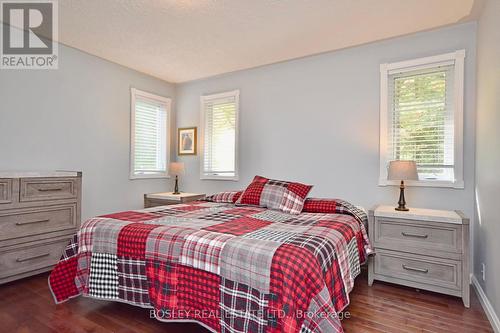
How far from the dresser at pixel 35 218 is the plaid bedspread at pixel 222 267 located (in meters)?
0.81

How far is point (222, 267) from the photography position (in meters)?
1.61

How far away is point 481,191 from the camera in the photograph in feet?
7.97

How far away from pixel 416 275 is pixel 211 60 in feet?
11.1

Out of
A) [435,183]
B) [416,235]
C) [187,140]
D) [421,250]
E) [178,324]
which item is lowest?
[178,324]

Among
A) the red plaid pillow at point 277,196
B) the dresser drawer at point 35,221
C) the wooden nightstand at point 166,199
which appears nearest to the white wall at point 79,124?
the wooden nightstand at point 166,199

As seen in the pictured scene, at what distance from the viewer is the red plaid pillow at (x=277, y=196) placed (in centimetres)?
292

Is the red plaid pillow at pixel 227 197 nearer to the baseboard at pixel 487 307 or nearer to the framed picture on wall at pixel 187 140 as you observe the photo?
the framed picture on wall at pixel 187 140

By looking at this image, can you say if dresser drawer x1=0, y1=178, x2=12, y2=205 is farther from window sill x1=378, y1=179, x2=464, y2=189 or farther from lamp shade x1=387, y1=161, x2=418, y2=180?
window sill x1=378, y1=179, x2=464, y2=189

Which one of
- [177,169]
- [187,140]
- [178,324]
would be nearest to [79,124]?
[177,169]

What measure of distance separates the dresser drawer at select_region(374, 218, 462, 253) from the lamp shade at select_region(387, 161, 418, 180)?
1.33ft

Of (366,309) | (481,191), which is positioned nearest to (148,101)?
(366,309)

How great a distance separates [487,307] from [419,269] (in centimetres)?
49

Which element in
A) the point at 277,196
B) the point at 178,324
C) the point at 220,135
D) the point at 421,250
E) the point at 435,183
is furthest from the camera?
the point at 220,135

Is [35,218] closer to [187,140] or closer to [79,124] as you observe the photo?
[79,124]
